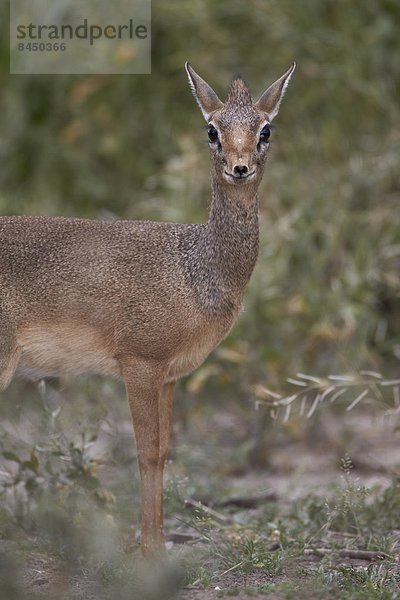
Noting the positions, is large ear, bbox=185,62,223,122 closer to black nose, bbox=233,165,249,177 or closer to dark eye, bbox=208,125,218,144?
dark eye, bbox=208,125,218,144

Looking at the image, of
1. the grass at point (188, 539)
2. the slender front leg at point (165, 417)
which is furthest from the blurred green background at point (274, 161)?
the slender front leg at point (165, 417)

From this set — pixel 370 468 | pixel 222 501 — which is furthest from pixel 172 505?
pixel 370 468

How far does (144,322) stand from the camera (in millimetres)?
5672

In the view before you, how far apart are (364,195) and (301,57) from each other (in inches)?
59.6

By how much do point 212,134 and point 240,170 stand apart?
29 cm

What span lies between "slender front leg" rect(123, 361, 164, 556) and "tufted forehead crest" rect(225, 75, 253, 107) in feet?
4.48

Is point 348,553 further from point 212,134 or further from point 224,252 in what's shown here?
point 212,134

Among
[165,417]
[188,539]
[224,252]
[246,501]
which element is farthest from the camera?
[246,501]

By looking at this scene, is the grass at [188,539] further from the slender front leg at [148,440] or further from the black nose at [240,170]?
the black nose at [240,170]

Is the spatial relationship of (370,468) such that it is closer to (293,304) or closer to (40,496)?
(293,304)

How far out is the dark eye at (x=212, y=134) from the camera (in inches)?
219

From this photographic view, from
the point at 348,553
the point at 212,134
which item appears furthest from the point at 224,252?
the point at 348,553

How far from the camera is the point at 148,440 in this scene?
5.80 metres

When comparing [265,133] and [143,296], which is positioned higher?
[265,133]
